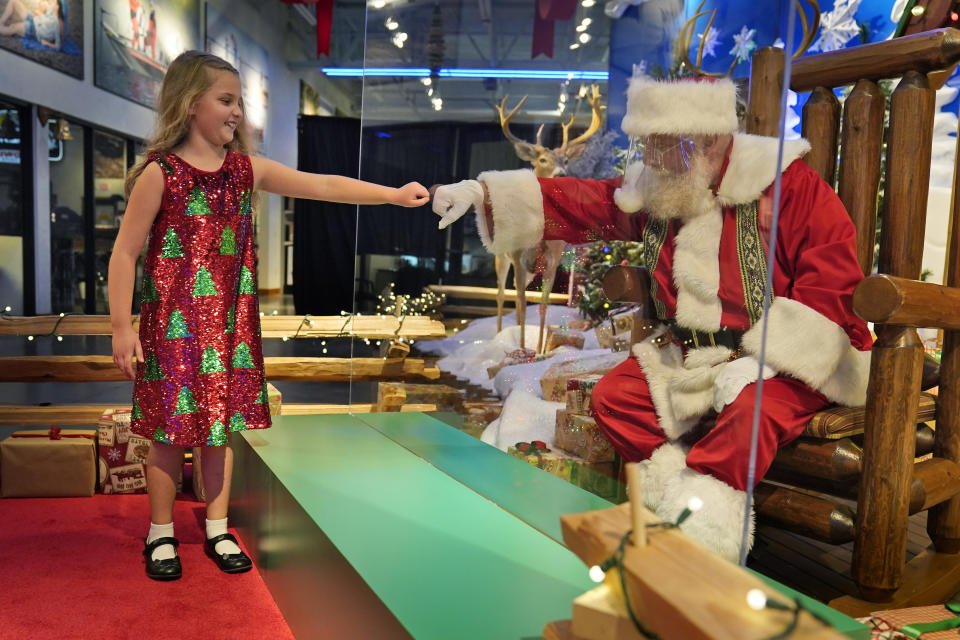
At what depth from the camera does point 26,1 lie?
7.21 metres

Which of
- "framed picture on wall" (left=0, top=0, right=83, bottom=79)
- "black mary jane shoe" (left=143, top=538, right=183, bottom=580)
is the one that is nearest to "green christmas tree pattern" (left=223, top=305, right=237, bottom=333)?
"black mary jane shoe" (left=143, top=538, right=183, bottom=580)

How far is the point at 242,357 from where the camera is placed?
212cm

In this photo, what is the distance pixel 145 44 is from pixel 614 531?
9718 millimetres

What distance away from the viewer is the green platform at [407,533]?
1138 mm

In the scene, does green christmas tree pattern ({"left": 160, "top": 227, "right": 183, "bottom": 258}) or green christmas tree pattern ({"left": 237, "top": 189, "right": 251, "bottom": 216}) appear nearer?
green christmas tree pattern ({"left": 160, "top": 227, "right": 183, "bottom": 258})

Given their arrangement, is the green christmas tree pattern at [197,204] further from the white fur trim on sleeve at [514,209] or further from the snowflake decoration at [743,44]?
the snowflake decoration at [743,44]

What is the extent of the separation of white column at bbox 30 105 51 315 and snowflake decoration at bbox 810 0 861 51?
23.6 ft

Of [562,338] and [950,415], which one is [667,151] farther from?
[950,415]

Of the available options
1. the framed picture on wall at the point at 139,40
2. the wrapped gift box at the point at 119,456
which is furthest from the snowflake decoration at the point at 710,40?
the framed picture on wall at the point at 139,40

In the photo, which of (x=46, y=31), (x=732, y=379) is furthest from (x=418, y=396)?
(x=46, y=31)

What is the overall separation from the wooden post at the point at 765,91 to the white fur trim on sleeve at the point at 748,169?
0.02 metres

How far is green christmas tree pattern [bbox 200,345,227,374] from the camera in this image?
6.65ft

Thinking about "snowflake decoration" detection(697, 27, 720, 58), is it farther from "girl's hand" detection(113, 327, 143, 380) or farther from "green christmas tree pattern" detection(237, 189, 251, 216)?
"girl's hand" detection(113, 327, 143, 380)

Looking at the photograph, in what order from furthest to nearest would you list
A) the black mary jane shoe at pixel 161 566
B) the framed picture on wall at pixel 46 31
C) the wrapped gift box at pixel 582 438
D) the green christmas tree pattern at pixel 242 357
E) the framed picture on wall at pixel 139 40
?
1. the framed picture on wall at pixel 139 40
2. the framed picture on wall at pixel 46 31
3. the green christmas tree pattern at pixel 242 357
4. the black mary jane shoe at pixel 161 566
5. the wrapped gift box at pixel 582 438
